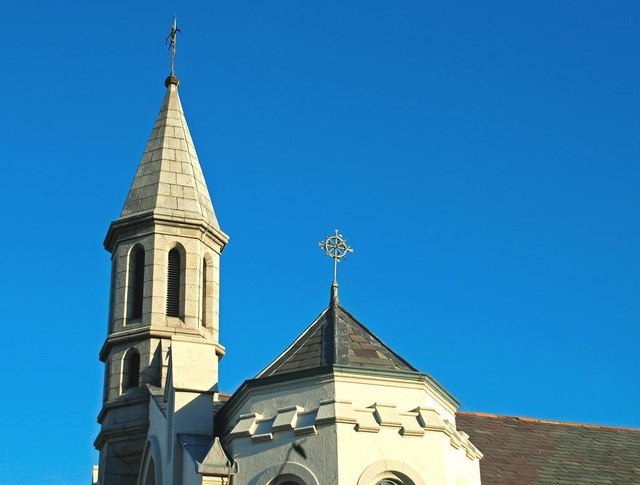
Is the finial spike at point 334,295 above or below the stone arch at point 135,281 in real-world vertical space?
below

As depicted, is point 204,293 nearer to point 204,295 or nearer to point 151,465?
point 204,295

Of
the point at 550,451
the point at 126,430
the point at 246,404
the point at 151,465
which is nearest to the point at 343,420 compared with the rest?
the point at 246,404

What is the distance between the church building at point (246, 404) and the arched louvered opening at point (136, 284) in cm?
3

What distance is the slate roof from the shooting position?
89.0 feet

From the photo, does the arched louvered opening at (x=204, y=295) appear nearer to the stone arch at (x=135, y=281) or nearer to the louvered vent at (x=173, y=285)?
the louvered vent at (x=173, y=285)

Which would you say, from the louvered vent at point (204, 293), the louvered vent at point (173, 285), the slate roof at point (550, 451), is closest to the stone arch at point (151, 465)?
the louvered vent at point (173, 285)

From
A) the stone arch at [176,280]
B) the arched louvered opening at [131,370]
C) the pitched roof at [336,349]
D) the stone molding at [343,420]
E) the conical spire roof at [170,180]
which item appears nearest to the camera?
the stone molding at [343,420]

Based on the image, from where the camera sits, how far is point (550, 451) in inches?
1136

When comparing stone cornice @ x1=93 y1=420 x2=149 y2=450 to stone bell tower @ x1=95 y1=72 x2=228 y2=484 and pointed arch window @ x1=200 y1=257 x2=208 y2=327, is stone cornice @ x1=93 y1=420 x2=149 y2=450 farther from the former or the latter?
pointed arch window @ x1=200 y1=257 x2=208 y2=327

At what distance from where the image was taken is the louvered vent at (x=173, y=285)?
28.8m

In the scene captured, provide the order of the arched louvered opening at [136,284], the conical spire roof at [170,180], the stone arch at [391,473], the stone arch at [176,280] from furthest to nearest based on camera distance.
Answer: the conical spire roof at [170,180], the arched louvered opening at [136,284], the stone arch at [176,280], the stone arch at [391,473]

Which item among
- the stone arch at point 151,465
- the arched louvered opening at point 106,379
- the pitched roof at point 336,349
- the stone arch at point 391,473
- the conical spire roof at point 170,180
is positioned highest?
the conical spire roof at point 170,180

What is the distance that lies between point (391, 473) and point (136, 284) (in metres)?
10.1

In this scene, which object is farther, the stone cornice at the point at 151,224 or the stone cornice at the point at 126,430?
the stone cornice at the point at 151,224
